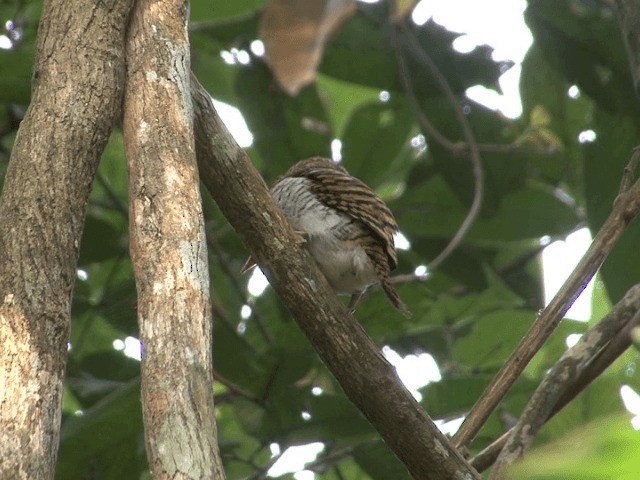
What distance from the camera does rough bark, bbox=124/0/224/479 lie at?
4.31 feet

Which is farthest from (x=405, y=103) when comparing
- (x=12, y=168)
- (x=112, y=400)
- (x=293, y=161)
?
(x=12, y=168)

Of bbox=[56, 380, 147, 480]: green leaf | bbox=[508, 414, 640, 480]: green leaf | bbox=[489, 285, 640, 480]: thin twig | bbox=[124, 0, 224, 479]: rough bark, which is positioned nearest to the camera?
bbox=[508, 414, 640, 480]: green leaf

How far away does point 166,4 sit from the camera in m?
2.30

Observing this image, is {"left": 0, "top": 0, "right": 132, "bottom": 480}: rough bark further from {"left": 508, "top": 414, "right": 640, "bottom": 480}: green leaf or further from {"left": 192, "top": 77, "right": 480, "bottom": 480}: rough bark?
{"left": 508, "top": 414, "right": 640, "bottom": 480}: green leaf

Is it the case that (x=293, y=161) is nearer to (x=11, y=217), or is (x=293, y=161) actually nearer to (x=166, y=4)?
(x=166, y=4)

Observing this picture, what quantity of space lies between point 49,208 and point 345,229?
1508 millimetres

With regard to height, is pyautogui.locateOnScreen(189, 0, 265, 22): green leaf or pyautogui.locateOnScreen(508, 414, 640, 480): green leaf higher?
pyautogui.locateOnScreen(189, 0, 265, 22): green leaf

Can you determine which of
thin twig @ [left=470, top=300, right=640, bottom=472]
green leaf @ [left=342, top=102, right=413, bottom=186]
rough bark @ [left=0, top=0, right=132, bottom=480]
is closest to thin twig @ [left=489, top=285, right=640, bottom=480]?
thin twig @ [left=470, top=300, right=640, bottom=472]

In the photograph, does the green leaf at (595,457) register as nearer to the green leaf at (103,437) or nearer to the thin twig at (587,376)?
the thin twig at (587,376)

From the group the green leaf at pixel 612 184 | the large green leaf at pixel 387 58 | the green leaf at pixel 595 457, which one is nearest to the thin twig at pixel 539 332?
the green leaf at pixel 612 184

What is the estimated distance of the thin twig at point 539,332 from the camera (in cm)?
238

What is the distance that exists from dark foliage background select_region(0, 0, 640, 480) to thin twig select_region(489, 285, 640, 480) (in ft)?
3.14

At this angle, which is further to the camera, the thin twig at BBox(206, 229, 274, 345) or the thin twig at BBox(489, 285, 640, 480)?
the thin twig at BBox(206, 229, 274, 345)

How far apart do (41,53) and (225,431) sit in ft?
8.22
